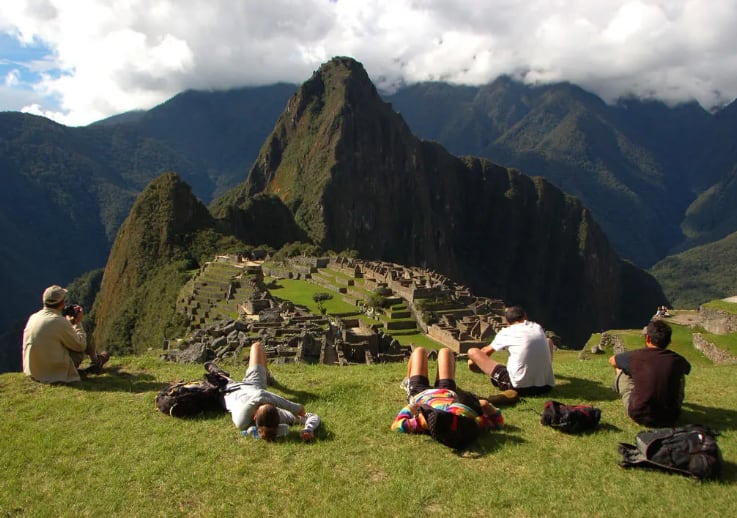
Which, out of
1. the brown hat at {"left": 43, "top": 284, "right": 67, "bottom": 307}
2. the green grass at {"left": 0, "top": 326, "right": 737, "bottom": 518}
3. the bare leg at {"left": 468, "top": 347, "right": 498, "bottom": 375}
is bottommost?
the green grass at {"left": 0, "top": 326, "right": 737, "bottom": 518}

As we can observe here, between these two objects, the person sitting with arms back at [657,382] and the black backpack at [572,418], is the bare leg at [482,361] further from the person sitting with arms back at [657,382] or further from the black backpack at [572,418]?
the person sitting with arms back at [657,382]

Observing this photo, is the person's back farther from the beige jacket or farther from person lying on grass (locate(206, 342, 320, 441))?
the beige jacket

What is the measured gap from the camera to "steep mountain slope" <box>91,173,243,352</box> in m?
65.9

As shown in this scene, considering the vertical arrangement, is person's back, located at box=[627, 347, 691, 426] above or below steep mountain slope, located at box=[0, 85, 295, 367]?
below

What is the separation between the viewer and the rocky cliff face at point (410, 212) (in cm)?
15288

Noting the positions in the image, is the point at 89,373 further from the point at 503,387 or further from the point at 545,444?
the point at 545,444

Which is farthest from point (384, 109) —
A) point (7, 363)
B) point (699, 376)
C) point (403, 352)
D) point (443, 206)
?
point (699, 376)

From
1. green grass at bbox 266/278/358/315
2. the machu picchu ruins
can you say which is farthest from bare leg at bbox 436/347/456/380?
green grass at bbox 266/278/358/315

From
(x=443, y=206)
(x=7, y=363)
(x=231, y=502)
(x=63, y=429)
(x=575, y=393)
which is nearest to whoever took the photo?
(x=231, y=502)

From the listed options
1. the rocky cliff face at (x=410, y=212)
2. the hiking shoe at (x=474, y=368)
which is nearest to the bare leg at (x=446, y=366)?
the hiking shoe at (x=474, y=368)

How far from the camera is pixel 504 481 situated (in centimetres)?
584

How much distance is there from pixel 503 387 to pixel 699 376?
→ 394 cm

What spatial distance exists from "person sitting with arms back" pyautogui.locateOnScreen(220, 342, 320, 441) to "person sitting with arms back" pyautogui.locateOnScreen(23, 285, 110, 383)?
9.36 ft

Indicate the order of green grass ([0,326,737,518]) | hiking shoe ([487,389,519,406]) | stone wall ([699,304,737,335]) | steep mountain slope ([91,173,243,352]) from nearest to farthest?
green grass ([0,326,737,518]) < hiking shoe ([487,389,519,406]) < stone wall ([699,304,737,335]) < steep mountain slope ([91,173,243,352])
